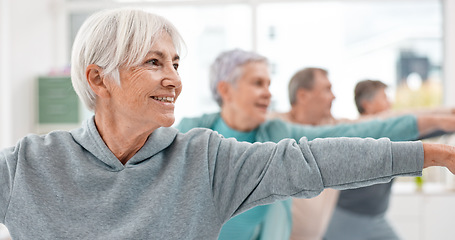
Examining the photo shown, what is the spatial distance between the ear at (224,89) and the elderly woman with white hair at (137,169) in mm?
1068

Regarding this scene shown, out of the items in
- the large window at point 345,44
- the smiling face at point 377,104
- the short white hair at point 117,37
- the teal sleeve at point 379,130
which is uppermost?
the large window at point 345,44

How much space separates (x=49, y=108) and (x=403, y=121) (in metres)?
3.92

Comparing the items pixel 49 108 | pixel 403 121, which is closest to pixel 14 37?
pixel 49 108

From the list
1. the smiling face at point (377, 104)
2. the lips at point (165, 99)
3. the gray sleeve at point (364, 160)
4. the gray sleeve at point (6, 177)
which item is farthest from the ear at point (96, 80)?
the smiling face at point (377, 104)

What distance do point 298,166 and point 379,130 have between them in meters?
0.82

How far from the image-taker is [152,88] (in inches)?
50.1

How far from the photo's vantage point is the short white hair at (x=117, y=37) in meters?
1.26

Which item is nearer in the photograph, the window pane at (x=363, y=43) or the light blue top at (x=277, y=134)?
the light blue top at (x=277, y=134)

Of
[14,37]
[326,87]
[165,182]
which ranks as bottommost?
[165,182]

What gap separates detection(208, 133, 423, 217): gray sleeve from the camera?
1.15 meters

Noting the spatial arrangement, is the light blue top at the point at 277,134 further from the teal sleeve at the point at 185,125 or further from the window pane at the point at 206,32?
the window pane at the point at 206,32

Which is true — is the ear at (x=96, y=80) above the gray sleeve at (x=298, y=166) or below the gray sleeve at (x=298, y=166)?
above

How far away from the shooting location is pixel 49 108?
5.10 metres

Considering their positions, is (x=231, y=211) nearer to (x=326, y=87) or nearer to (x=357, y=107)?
(x=326, y=87)
